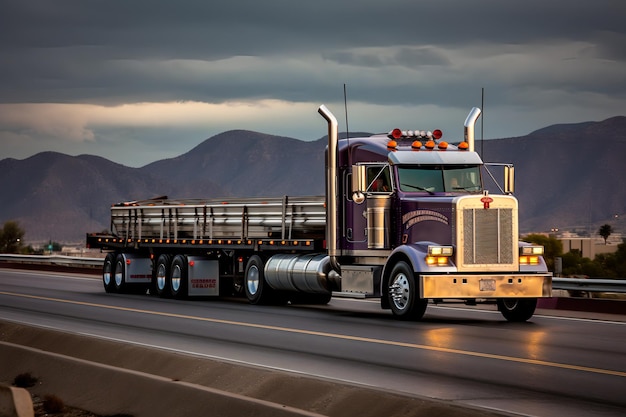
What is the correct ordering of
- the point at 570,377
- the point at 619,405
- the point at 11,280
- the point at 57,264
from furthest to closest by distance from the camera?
1. the point at 57,264
2. the point at 11,280
3. the point at 570,377
4. the point at 619,405

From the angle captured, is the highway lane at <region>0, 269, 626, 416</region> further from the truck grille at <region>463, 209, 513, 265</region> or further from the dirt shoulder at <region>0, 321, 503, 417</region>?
the dirt shoulder at <region>0, 321, 503, 417</region>

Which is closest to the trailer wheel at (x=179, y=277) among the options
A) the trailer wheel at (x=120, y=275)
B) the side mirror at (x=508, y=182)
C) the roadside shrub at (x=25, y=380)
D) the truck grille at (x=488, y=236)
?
the trailer wheel at (x=120, y=275)

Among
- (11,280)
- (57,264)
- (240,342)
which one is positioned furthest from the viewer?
(57,264)

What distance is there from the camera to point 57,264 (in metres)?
57.0

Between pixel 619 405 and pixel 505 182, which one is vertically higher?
pixel 505 182

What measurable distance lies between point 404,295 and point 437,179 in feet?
8.08

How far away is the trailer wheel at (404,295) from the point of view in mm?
Answer: 22031

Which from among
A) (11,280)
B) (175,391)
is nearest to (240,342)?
(175,391)

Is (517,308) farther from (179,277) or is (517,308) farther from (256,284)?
(179,277)

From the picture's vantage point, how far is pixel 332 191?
81.8 feet

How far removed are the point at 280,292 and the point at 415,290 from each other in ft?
22.0

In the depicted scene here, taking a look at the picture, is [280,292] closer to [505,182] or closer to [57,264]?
[505,182]

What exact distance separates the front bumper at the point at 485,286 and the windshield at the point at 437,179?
7.20ft

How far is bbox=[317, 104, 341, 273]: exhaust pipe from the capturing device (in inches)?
981
